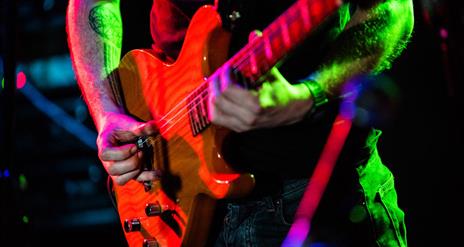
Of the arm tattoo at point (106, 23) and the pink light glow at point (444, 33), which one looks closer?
the pink light glow at point (444, 33)

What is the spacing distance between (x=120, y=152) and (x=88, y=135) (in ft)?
8.95

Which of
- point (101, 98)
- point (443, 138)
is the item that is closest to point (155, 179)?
point (101, 98)

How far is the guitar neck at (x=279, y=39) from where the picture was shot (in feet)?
3.90

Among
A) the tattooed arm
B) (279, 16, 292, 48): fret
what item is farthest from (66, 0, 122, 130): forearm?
(279, 16, 292, 48): fret

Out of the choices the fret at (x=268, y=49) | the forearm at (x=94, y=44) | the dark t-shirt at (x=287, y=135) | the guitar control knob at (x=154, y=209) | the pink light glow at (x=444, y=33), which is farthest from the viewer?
the forearm at (x=94, y=44)

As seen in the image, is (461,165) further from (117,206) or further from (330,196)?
(117,206)

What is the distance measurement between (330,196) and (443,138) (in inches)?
42.6

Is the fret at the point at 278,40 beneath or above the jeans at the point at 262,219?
above

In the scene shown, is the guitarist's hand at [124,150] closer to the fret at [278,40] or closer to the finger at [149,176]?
the finger at [149,176]

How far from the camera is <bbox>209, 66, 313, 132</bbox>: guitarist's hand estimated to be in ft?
4.11

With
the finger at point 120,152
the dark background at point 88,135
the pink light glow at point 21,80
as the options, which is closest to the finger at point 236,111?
the dark background at point 88,135

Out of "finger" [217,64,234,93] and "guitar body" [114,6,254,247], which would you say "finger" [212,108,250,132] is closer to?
"finger" [217,64,234,93]

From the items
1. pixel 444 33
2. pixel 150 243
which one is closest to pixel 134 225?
pixel 150 243

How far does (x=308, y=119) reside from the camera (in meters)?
1.39
